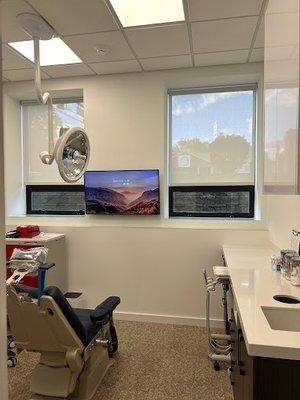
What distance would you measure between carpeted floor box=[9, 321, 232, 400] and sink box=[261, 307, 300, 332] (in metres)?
1.00

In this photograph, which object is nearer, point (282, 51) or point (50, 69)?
point (282, 51)

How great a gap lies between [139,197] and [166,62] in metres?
1.55

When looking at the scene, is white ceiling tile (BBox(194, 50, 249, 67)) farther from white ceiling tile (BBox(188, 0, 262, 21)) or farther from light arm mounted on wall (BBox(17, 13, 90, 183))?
light arm mounted on wall (BBox(17, 13, 90, 183))

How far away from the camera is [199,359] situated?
8.54 ft

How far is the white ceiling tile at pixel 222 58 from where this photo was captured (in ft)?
9.93

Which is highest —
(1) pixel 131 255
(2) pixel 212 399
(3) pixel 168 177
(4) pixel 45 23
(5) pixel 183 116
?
(4) pixel 45 23

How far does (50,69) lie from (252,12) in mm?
2239

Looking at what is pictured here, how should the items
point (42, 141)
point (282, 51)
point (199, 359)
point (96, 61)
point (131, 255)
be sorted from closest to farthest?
point (282, 51) < point (199, 359) < point (96, 61) < point (131, 255) < point (42, 141)

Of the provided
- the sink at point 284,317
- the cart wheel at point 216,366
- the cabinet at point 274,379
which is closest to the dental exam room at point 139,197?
the cart wheel at point 216,366

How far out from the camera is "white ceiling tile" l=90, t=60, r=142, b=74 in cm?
323

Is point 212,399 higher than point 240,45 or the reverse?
the reverse

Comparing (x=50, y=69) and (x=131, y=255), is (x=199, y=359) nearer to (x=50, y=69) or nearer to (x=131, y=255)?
(x=131, y=255)

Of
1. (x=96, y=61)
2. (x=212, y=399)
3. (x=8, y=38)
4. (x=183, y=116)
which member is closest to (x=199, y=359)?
(x=212, y=399)

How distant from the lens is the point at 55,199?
13.2ft
